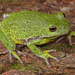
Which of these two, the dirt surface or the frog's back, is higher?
the frog's back

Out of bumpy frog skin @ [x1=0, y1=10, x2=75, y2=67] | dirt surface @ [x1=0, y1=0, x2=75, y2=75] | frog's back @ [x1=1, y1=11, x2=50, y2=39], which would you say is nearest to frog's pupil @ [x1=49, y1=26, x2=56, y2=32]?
bumpy frog skin @ [x1=0, y1=10, x2=75, y2=67]

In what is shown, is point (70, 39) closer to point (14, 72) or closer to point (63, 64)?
point (63, 64)

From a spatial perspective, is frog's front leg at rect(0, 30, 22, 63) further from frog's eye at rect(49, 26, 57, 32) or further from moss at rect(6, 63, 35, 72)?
frog's eye at rect(49, 26, 57, 32)

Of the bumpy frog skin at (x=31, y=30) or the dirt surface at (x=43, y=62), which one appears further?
the bumpy frog skin at (x=31, y=30)

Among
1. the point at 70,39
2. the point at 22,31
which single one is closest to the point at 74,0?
the point at 70,39

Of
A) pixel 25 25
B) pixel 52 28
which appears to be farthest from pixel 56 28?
pixel 25 25

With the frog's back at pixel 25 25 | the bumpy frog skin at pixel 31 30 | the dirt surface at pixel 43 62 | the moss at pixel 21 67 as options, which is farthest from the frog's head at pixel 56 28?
the moss at pixel 21 67

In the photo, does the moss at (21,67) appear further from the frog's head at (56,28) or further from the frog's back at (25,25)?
the frog's head at (56,28)
